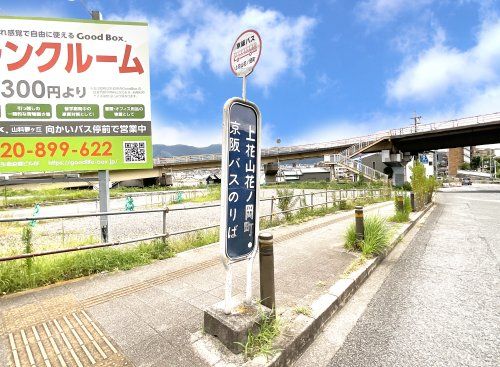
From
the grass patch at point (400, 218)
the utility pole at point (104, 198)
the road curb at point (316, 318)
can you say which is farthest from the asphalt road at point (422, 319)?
the utility pole at point (104, 198)

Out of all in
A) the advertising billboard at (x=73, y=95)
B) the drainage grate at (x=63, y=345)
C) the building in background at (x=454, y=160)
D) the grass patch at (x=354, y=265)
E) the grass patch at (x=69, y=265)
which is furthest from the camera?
the building in background at (x=454, y=160)

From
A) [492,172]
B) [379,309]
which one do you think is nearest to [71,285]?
[379,309]

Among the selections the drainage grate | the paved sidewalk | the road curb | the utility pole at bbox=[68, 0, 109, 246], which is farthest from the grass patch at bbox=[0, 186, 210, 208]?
the road curb

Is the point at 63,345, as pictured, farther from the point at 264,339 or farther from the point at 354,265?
the point at 354,265

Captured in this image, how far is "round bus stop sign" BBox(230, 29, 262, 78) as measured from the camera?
2758 mm

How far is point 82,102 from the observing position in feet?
18.3

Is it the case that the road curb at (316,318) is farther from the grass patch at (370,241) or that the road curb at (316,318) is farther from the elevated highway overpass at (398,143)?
the elevated highway overpass at (398,143)

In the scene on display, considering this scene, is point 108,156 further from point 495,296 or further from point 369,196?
point 369,196

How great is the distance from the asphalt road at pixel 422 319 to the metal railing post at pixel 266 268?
0.64 meters

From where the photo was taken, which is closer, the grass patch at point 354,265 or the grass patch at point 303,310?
the grass patch at point 303,310

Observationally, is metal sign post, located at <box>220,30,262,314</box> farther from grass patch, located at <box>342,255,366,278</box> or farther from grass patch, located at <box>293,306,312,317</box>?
grass patch, located at <box>342,255,366,278</box>

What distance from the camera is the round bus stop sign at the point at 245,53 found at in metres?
2.76

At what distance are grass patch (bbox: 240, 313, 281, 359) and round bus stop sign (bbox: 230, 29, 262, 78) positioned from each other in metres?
2.55

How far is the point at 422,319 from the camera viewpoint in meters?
3.36
